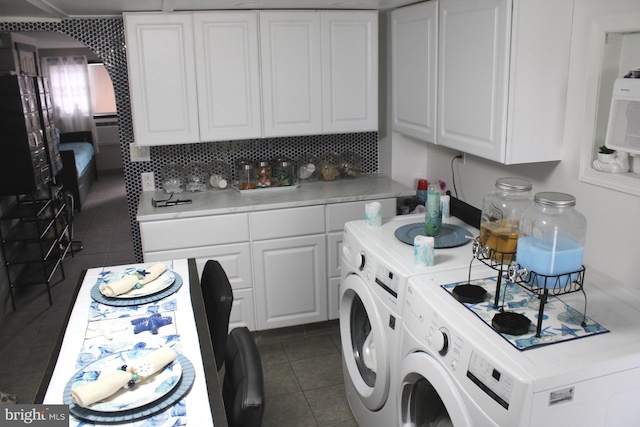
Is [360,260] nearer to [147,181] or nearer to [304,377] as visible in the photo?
[304,377]

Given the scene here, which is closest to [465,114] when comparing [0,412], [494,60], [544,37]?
[494,60]

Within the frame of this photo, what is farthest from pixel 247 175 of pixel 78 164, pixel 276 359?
pixel 78 164

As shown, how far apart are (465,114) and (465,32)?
1.21 feet

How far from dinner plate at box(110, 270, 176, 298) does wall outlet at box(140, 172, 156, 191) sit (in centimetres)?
139

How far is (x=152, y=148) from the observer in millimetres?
3646

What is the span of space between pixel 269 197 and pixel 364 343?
4.04ft

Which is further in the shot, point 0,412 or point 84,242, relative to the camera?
point 84,242

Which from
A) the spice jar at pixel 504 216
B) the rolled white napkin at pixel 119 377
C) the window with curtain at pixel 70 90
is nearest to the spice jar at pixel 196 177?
the rolled white napkin at pixel 119 377

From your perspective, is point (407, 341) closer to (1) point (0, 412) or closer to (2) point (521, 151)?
(2) point (521, 151)

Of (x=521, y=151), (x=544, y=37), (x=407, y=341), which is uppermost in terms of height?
(x=544, y=37)

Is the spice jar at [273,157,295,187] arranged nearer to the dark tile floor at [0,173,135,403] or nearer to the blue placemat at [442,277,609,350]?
the dark tile floor at [0,173,135,403]

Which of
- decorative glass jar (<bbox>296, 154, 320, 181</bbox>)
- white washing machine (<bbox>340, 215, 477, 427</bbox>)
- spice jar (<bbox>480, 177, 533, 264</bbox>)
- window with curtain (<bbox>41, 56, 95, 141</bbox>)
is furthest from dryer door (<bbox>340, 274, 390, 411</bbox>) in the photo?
window with curtain (<bbox>41, 56, 95, 141</bbox>)

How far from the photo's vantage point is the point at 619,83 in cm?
204

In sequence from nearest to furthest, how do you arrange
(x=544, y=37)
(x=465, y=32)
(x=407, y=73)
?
(x=544, y=37)
(x=465, y=32)
(x=407, y=73)
